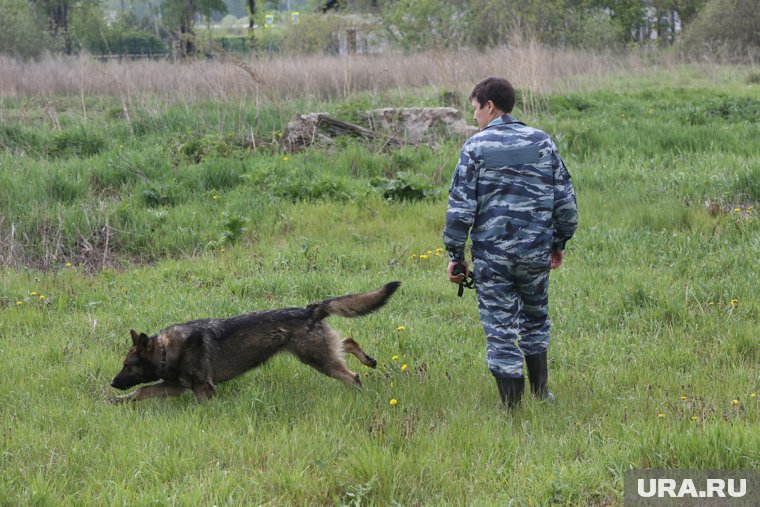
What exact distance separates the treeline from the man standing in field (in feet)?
61.5

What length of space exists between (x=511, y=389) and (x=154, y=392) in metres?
2.53

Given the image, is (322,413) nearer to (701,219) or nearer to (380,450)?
(380,450)

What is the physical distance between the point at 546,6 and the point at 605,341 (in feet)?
97.1

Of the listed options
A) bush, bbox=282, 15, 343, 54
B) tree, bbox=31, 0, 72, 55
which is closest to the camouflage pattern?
bush, bbox=282, 15, 343, 54

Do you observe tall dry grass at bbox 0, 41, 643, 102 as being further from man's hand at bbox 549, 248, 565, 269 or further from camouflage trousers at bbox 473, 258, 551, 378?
camouflage trousers at bbox 473, 258, 551, 378

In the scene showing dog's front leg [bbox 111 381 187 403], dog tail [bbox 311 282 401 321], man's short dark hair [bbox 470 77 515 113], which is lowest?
dog's front leg [bbox 111 381 187 403]

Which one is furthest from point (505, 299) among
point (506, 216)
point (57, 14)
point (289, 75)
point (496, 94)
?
point (57, 14)

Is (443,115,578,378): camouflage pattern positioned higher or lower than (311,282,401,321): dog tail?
higher

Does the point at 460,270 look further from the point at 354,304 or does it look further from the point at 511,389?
the point at 354,304

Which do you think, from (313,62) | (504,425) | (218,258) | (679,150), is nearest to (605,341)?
(504,425)

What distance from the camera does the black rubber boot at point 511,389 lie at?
16.6 feet

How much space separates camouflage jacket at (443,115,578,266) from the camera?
192 inches

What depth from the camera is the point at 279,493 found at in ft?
13.6

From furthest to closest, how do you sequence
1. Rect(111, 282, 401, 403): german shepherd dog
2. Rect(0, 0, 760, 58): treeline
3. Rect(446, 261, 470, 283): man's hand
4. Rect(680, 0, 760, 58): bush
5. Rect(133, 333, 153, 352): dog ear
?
Rect(0, 0, 760, 58): treeline, Rect(680, 0, 760, 58): bush, Rect(111, 282, 401, 403): german shepherd dog, Rect(133, 333, 153, 352): dog ear, Rect(446, 261, 470, 283): man's hand
